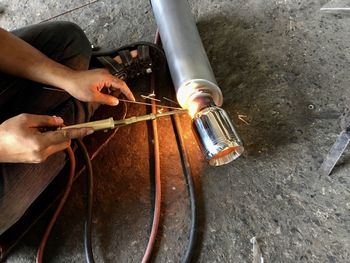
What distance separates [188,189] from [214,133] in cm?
30

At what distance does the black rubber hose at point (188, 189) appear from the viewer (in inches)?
48.0

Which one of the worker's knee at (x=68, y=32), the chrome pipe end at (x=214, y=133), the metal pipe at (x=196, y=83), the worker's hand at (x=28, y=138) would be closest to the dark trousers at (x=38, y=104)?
the worker's knee at (x=68, y=32)

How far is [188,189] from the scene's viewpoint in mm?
A: 1364

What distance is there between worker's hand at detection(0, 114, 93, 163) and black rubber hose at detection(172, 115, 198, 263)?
436 millimetres

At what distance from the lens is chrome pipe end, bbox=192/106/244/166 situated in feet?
3.76

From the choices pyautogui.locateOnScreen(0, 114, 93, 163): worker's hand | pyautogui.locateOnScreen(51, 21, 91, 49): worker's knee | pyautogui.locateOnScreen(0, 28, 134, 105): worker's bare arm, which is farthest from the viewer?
pyautogui.locateOnScreen(51, 21, 91, 49): worker's knee

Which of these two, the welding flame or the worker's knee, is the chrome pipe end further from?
the worker's knee

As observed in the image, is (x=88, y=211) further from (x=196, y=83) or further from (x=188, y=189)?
(x=196, y=83)

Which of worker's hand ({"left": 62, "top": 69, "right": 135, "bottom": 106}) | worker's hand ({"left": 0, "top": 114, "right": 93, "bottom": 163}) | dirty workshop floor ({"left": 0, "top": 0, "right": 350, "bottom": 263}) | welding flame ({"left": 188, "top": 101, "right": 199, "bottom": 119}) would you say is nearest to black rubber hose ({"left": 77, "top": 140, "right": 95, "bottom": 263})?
dirty workshop floor ({"left": 0, "top": 0, "right": 350, "bottom": 263})

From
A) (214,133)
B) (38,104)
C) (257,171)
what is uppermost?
(38,104)

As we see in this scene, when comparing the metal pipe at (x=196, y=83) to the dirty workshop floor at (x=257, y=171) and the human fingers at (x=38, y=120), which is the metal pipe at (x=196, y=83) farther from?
the human fingers at (x=38, y=120)

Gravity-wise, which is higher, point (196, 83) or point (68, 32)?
point (68, 32)

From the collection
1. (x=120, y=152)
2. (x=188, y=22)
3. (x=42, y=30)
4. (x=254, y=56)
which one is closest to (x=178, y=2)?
(x=188, y=22)

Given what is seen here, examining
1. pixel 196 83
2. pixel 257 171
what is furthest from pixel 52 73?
pixel 257 171
